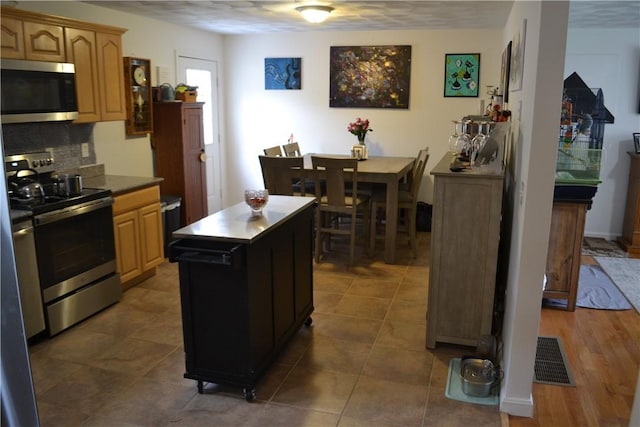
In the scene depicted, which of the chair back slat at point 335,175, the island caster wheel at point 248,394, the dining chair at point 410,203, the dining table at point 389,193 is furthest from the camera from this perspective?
the dining chair at point 410,203

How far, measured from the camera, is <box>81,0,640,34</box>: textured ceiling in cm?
432

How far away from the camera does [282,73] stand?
21.4 feet

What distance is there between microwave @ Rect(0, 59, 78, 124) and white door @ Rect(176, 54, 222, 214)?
246cm

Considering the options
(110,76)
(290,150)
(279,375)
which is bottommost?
(279,375)

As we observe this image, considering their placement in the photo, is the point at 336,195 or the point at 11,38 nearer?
the point at 11,38

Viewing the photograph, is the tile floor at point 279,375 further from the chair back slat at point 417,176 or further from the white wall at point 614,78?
the white wall at point 614,78

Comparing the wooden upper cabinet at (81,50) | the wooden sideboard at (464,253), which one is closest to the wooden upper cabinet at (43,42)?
the wooden upper cabinet at (81,50)

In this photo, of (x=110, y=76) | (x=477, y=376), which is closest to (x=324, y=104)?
(x=110, y=76)

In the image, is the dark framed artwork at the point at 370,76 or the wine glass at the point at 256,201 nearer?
the wine glass at the point at 256,201

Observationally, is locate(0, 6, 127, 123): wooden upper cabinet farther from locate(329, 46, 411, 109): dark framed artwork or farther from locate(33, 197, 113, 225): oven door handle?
locate(329, 46, 411, 109): dark framed artwork

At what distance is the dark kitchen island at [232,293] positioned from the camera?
250cm

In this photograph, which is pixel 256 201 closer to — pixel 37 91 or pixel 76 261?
pixel 76 261

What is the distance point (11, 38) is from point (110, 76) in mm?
908

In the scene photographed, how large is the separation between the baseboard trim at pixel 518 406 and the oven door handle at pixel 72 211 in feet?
9.20
